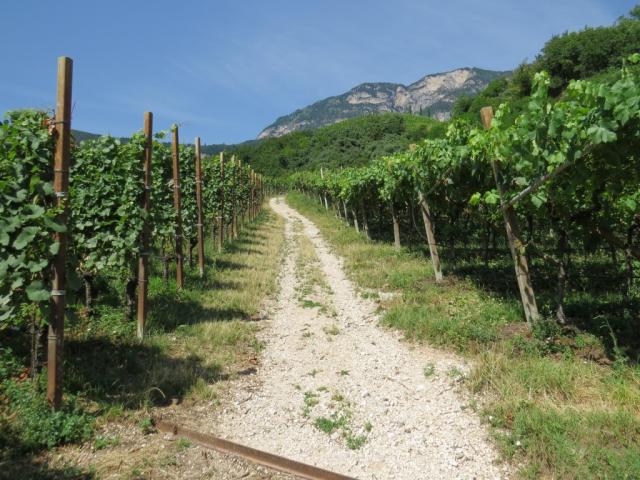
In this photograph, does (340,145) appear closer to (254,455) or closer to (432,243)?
(432,243)

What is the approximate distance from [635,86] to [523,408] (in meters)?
3.11

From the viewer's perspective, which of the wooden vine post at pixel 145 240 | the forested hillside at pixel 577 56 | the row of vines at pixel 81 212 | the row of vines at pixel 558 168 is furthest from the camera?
the forested hillside at pixel 577 56

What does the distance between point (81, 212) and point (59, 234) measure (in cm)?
237

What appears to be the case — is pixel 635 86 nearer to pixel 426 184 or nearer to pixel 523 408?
pixel 523 408

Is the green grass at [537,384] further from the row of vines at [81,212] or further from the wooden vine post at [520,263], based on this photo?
the row of vines at [81,212]

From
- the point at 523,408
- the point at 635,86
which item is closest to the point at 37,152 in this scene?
the point at 523,408

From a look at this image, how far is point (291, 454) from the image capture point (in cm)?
387

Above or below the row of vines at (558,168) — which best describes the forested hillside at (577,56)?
above

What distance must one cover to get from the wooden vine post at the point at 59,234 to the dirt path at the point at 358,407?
1.63 metres

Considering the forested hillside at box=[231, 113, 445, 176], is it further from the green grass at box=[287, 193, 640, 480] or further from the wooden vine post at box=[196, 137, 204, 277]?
the green grass at box=[287, 193, 640, 480]

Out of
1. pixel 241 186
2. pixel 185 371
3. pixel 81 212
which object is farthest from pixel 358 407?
pixel 241 186

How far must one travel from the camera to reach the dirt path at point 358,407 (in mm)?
3746

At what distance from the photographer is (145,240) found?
6.17 m

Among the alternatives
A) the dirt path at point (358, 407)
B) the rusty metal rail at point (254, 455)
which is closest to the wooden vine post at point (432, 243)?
the dirt path at point (358, 407)
